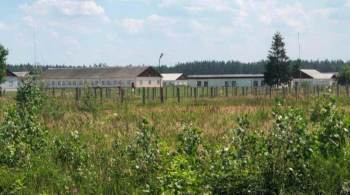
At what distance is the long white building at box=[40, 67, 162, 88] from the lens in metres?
104

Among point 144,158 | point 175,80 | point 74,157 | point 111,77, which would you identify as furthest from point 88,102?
point 175,80

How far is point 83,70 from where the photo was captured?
367ft

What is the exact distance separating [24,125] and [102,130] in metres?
3.24

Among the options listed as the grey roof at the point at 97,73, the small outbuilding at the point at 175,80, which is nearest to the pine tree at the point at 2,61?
the grey roof at the point at 97,73

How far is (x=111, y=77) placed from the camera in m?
106

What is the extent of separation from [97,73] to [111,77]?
3.83 m

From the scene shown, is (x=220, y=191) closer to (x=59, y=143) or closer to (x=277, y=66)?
(x=59, y=143)

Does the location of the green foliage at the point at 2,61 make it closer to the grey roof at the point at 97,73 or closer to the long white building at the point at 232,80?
the grey roof at the point at 97,73

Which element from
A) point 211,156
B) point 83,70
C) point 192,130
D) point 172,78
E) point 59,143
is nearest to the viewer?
point 211,156

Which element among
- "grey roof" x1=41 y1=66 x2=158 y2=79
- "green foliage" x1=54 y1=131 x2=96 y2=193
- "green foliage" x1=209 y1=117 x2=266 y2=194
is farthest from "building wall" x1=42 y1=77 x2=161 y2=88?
"green foliage" x1=209 y1=117 x2=266 y2=194

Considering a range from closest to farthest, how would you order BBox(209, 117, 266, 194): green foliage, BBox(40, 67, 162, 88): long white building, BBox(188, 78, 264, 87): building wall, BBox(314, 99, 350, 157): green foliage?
BBox(209, 117, 266, 194): green foliage
BBox(314, 99, 350, 157): green foliage
BBox(40, 67, 162, 88): long white building
BBox(188, 78, 264, 87): building wall

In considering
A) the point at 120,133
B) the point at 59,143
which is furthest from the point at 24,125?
the point at 120,133

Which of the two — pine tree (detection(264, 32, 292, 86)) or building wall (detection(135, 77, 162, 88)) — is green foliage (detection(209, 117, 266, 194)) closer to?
pine tree (detection(264, 32, 292, 86))

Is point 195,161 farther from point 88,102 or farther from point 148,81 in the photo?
point 148,81
